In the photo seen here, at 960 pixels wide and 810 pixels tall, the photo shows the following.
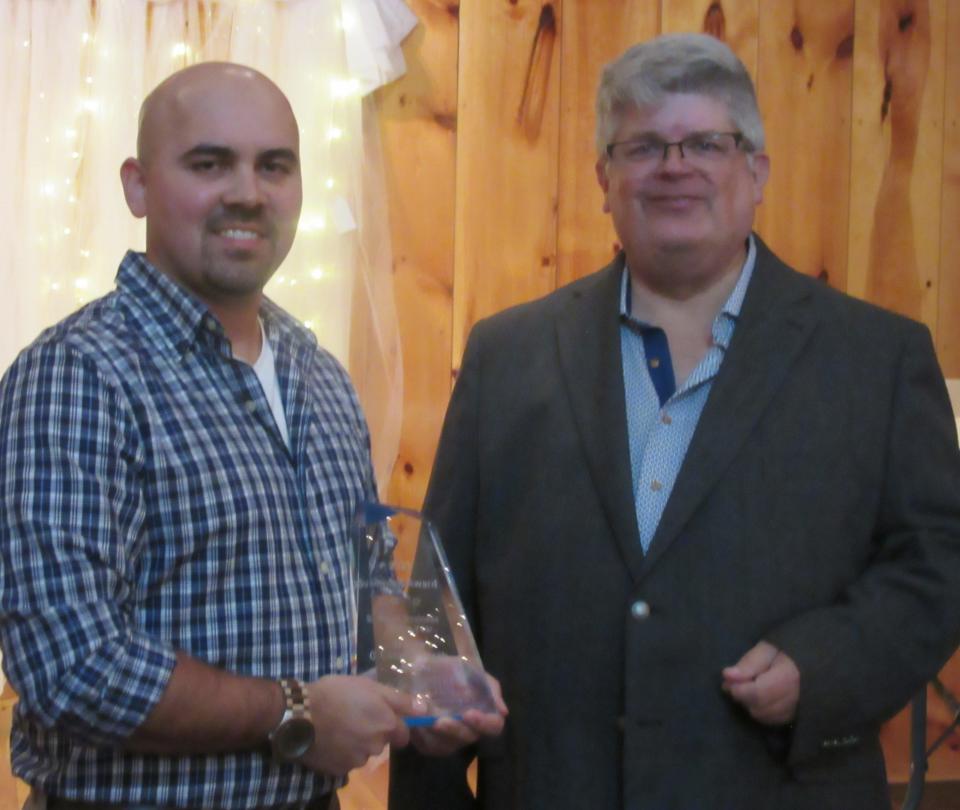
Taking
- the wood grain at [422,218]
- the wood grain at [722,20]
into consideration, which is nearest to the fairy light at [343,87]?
the wood grain at [422,218]

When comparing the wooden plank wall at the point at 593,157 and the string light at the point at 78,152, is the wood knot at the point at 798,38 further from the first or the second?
the string light at the point at 78,152

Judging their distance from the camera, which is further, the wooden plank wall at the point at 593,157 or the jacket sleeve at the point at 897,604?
the wooden plank wall at the point at 593,157

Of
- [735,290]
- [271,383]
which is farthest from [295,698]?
[735,290]

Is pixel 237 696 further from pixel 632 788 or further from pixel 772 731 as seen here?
pixel 772 731

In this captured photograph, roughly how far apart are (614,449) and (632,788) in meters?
0.42

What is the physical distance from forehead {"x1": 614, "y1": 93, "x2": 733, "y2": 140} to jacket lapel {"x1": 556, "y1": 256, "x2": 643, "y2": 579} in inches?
8.7

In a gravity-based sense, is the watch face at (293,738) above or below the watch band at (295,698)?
below

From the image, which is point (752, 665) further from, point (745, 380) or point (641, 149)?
point (641, 149)

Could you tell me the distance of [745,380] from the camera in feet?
5.13

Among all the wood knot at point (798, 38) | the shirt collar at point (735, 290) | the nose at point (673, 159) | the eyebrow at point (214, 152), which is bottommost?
the shirt collar at point (735, 290)

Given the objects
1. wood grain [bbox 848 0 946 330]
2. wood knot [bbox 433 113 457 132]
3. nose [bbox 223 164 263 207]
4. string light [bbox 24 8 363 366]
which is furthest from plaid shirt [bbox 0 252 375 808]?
wood grain [bbox 848 0 946 330]

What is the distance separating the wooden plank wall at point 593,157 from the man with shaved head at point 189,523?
1.65m

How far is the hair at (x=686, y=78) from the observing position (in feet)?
5.22

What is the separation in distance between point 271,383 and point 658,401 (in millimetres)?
496
